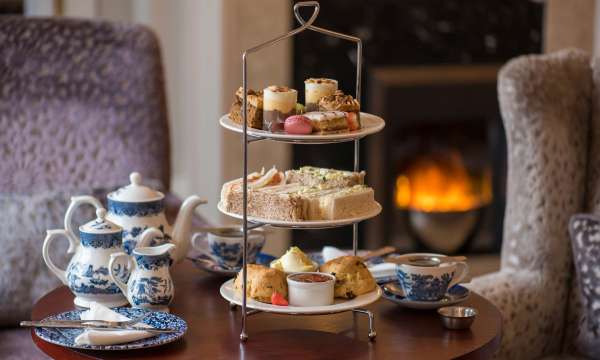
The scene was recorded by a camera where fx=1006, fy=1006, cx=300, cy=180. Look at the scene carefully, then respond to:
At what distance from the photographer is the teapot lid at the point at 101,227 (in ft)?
5.42

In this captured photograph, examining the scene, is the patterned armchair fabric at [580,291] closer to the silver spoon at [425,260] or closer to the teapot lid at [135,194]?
the silver spoon at [425,260]

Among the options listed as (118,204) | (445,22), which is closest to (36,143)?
(118,204)

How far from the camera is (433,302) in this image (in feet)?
5.41

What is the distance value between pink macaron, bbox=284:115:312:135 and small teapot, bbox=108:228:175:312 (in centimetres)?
30

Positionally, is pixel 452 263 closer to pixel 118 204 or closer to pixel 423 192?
pixel 118 204

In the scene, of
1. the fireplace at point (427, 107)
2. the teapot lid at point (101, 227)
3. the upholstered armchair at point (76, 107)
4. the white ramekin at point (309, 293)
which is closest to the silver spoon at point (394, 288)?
the white ramekin at point (309, 293)

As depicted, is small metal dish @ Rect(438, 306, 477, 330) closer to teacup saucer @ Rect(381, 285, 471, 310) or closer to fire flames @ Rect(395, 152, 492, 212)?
teacup saucer @ Rect(381, 285, 471, 310)

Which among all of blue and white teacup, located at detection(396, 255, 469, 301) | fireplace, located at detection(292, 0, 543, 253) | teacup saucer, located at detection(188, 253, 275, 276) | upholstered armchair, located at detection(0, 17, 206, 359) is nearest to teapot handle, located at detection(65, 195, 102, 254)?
teacup saucer, located at detection(188, 253, 275, 276)

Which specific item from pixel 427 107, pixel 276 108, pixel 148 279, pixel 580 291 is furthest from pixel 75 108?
pixel 427 107

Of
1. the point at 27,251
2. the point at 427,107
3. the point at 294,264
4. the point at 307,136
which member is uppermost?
the point at 307,136

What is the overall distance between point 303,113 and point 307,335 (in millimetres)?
345

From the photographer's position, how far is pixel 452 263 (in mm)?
1667

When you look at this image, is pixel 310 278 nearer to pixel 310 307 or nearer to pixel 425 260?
pixel 310 307

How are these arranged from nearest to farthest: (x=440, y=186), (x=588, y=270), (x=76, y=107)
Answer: (x=588, y=270)
(x=76, y=107)
(x=440, y=186)
